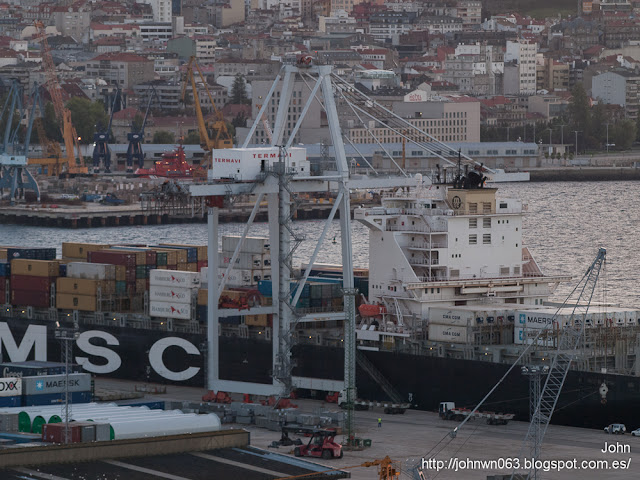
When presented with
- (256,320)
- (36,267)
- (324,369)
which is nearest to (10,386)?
(324,369)

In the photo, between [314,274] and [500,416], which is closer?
[500,416]

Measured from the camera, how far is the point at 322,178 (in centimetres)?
4284

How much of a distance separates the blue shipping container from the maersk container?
2.5 inches

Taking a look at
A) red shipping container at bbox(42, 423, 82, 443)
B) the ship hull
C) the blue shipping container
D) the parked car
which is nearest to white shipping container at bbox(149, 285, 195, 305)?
the ship hull

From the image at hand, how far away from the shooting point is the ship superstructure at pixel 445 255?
142 ft

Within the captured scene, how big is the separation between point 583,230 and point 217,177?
47.9m

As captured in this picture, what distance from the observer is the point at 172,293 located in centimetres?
4744

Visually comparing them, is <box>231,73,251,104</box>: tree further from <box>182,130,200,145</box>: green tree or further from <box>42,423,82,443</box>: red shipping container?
<box>42,423,82,443</box>: red shipping container

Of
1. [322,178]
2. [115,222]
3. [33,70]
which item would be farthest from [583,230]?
[33,70]

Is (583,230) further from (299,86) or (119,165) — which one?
(119,165)

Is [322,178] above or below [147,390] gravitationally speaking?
above

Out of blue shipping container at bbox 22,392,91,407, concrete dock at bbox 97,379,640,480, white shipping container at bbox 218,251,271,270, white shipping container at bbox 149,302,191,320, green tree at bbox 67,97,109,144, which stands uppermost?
green tree at bbox 67,97,109,144

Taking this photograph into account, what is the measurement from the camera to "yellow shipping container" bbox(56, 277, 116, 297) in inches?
1929

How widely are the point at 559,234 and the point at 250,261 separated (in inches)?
A: 1597
